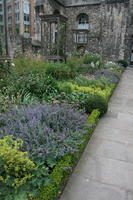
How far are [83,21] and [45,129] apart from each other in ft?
53.3

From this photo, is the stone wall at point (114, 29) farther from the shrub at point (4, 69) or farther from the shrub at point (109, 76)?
the shrub at point (4, 69)

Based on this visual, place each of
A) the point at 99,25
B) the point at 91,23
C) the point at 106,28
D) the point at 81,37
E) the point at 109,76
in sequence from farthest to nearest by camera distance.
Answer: the point at 81,37 → the point at 91,23 → the point at 99,25 → the point at 106,28 → the point at 109,76

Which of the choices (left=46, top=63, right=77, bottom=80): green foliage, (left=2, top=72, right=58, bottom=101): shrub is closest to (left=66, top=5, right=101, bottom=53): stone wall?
(left=46, top=63, right=77, bottom=80): green foliage

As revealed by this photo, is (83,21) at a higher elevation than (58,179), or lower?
higher

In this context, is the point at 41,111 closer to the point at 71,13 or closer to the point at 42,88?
the point at 42,88

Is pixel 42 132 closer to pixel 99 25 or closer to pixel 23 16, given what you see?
pixel 99 25

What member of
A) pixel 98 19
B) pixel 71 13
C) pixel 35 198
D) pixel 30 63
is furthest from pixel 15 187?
pixel 71 13

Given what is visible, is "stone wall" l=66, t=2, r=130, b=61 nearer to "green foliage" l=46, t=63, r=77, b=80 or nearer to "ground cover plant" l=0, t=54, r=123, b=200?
"green foliage" l=46, t=63, r=77, b=80

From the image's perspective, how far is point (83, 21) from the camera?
16.5 metres

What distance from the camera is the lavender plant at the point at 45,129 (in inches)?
80.9

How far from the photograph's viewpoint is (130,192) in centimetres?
199

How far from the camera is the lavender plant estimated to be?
6.74ft

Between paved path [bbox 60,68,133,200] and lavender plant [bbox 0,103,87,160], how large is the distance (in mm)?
373

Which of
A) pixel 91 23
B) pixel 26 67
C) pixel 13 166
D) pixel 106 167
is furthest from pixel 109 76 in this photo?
pixel 91 23
